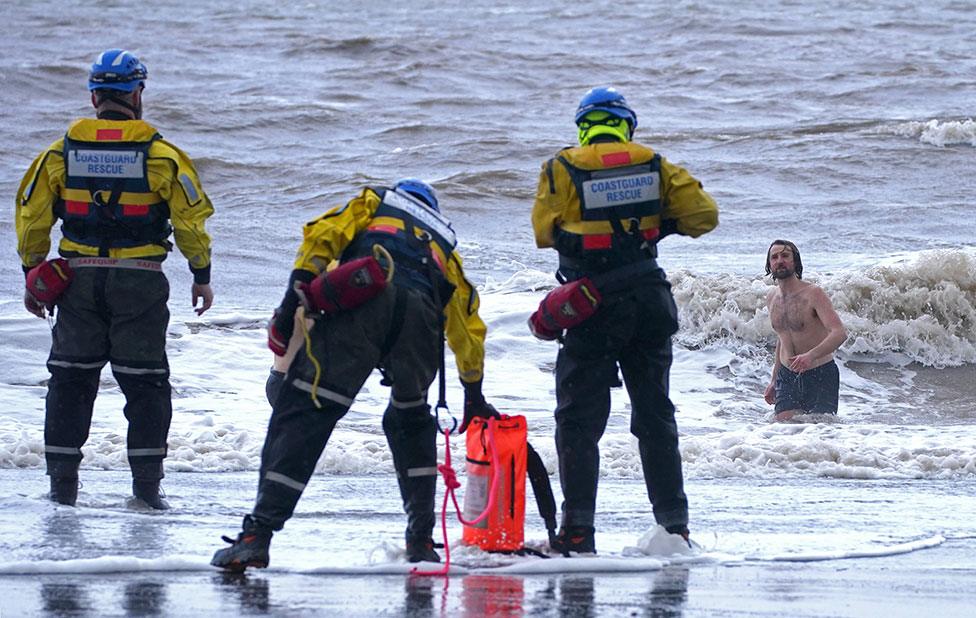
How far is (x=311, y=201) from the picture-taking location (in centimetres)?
2205

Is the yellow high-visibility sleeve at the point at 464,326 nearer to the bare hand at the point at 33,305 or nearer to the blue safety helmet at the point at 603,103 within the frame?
the blue safety helmet at the point at 603,103

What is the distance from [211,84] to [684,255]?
58.3 feet

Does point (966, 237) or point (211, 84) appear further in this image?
point (211, 84)

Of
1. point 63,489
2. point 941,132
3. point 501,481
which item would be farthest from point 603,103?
point 941,132

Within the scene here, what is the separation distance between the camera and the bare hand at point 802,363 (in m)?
10.1

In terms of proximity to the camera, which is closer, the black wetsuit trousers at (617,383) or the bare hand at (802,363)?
the black wetsuit trousers at (617,383)

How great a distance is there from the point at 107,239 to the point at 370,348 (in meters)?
1.52

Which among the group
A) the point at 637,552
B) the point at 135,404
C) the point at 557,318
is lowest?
the point at 637,552

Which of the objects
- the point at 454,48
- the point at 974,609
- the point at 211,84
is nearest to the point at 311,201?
the point at 211,84

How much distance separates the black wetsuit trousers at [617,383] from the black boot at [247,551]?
1.19 m

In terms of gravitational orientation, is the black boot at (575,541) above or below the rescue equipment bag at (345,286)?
below

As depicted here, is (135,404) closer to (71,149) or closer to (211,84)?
(71,149)

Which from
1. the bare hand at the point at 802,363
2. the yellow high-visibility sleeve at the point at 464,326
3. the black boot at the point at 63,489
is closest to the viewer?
the yellow high-visibility sleeve at the point at 464,326

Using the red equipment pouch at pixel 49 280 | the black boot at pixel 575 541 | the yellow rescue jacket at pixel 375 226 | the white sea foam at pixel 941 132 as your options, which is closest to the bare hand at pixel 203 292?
Result: the red equipment pouch at pixel 49 280
